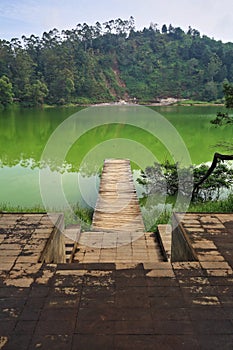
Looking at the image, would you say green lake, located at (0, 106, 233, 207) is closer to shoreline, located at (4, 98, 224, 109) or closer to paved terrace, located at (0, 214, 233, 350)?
paved terrace, located at (0, 214, 233, 350)

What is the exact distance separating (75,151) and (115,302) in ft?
33.7

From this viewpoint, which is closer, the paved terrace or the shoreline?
the paved terrace

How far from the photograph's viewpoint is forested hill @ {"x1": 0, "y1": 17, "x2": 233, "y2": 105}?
31250 mm

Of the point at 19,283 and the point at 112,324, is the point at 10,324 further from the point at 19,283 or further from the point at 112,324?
the point at 112,324

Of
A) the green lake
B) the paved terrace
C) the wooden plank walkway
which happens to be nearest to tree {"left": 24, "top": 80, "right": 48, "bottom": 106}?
the green lake

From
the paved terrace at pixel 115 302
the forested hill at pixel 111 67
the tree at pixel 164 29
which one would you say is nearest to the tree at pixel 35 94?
the forested hill at pixel 111 67

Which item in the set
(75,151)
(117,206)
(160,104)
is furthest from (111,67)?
(117,206)

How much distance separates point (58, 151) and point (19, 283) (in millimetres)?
9911

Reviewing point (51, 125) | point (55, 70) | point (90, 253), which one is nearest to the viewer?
point (90, 253)

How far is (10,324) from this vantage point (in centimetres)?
131

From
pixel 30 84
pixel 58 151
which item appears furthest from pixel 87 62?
pixel 58 151

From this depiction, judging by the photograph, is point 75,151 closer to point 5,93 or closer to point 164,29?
point 5,93

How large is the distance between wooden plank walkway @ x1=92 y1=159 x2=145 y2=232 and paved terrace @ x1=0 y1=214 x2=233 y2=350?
233cm

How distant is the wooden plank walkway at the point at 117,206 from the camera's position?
14.5ft
